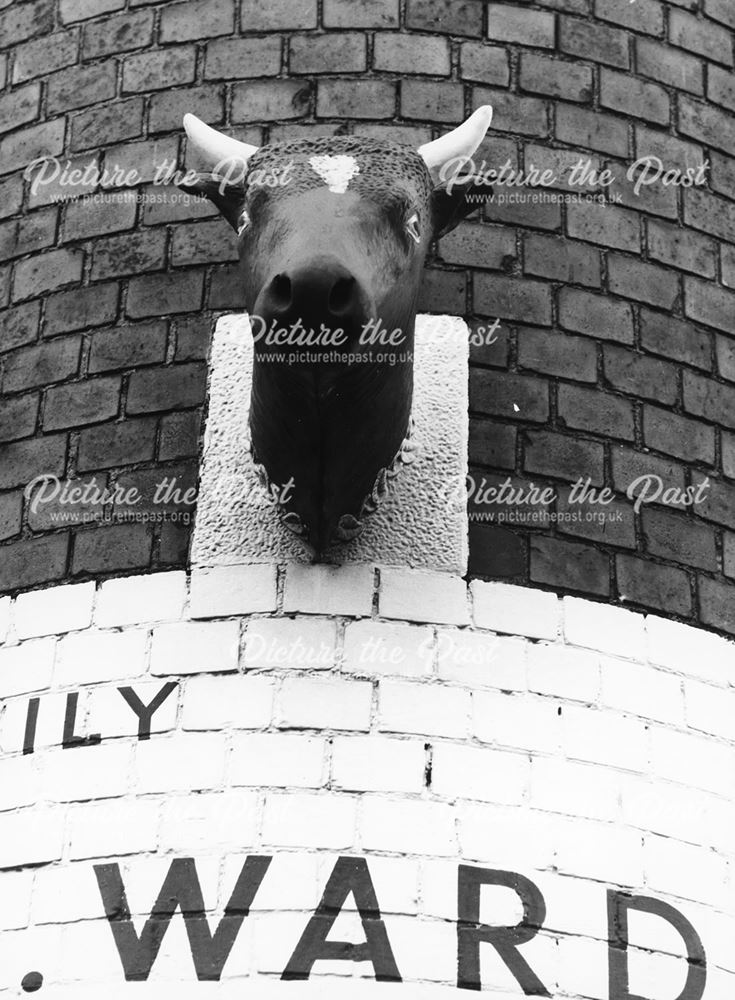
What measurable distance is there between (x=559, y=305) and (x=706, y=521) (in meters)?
0.81

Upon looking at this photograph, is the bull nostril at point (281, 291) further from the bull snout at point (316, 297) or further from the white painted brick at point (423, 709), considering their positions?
the white painted brick at point (423, 709)

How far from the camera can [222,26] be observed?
7.02m

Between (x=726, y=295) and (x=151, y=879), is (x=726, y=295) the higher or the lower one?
the higher one

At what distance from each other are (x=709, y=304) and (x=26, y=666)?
8.02 feet

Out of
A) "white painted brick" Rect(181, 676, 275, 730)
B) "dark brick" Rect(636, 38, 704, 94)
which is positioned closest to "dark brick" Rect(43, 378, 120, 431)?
"white painted brick" Rect(181, 676, 275, 730)

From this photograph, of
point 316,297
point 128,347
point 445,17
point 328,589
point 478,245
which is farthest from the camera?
point 445,17

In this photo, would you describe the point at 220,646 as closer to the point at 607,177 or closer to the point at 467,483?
the point at 467,483

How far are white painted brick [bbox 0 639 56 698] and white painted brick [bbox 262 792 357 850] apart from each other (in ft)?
2.58

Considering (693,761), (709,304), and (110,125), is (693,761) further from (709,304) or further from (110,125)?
(110,125)

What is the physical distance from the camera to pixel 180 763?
5574 millimetres

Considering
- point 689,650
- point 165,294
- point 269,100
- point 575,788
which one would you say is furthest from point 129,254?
point 575,788

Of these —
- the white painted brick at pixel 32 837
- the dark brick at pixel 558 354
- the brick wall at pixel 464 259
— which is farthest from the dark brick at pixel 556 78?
the white painted brick at pixel 32 837

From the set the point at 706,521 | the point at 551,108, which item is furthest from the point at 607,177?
the point at 706,521

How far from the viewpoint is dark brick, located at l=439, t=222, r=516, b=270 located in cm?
659
